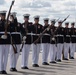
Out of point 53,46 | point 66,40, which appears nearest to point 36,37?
point 53,46

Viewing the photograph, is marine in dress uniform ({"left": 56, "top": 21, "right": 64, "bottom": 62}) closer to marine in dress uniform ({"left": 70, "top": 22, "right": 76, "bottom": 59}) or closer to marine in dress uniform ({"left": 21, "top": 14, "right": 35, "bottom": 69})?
marine in dress uniform ({"left": 70, "top": 22, "right": 76, "bottom": 59})

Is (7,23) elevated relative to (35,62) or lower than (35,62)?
elevated

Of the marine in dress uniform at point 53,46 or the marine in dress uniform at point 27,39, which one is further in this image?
the marine in dress uniform at point 53,46

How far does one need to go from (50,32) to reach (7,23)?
14.0ft

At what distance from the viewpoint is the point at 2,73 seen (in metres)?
11.0

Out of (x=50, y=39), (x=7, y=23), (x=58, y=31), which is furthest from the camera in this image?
(x=58, y=31)

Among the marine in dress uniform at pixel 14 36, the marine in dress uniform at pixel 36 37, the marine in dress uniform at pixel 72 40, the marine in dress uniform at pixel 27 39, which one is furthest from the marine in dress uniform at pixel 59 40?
the marine in dress uniform at pixel 14 36

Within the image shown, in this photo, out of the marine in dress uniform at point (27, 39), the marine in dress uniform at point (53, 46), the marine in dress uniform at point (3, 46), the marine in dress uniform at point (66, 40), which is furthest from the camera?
the marine in dress uniform at point (66, 40)

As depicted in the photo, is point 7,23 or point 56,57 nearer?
point 7,23

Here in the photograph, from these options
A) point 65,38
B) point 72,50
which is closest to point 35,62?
point 65,38

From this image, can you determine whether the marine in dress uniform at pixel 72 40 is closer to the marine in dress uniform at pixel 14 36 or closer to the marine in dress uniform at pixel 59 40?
the marine in dress uniform at pixel 59 40

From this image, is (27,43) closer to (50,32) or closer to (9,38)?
(9,38)

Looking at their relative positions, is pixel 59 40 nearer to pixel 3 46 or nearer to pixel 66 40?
pixel 66 40

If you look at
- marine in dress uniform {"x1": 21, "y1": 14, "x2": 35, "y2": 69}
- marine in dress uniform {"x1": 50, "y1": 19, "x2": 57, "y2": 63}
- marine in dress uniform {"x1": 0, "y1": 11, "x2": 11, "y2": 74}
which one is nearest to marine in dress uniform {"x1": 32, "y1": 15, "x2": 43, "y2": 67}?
marine in dress uniform {"x1": 21, "y1": 14, "x2": 35, "y2": 69}
